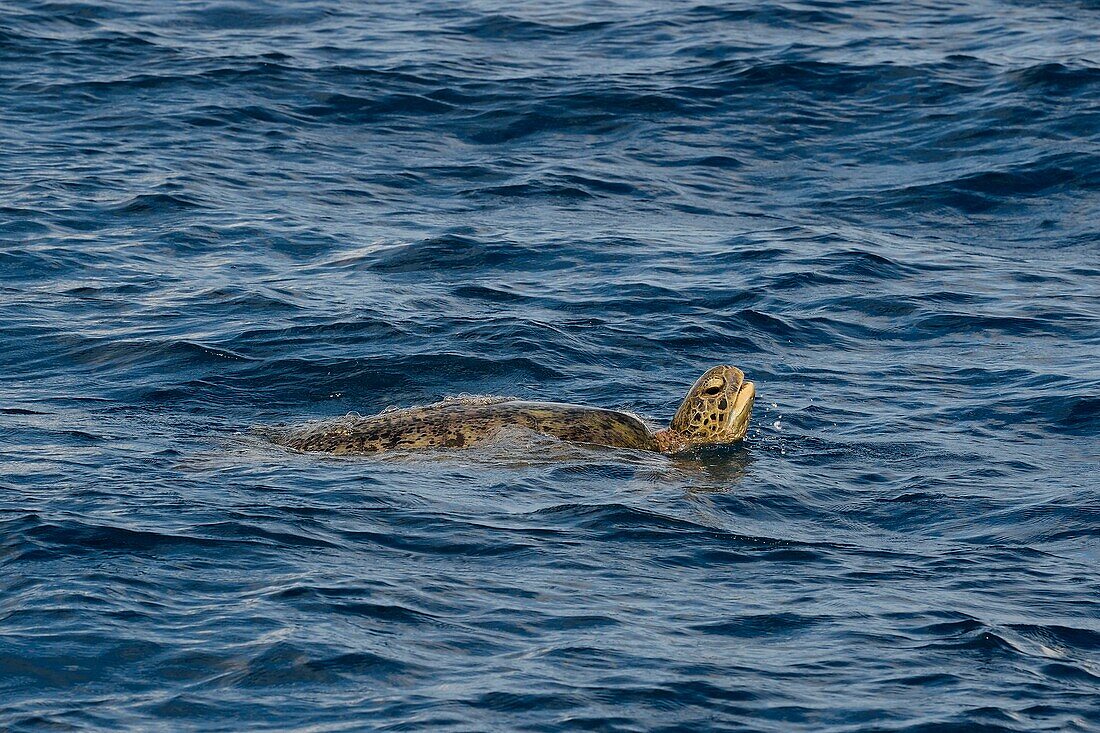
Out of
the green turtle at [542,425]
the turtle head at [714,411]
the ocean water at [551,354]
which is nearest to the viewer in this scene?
the ocean water at [551,354]

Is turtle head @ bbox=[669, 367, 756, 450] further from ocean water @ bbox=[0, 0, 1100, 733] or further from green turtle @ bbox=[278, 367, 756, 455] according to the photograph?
ocean water @ bbox=[0, 0, 1100, 733]

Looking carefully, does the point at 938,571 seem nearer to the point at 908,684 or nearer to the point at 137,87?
the point at 908,684

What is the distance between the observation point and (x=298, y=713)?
6910 millimetres

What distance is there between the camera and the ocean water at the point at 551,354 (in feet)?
24.4

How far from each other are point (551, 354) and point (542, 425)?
253 cm

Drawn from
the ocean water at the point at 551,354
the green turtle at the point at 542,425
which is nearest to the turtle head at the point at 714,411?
the green turtle at the point at 542,425

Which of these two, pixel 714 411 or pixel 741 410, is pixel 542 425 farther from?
pixel 741 410

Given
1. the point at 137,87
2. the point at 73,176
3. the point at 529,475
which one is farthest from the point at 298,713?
the point at 137,87

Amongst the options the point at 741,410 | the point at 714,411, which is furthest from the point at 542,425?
the point at 741,410

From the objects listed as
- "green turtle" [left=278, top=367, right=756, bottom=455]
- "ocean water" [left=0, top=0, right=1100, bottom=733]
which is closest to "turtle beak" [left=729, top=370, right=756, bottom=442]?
"green turtle" [left=278, top=367, right=756, bottom=455]

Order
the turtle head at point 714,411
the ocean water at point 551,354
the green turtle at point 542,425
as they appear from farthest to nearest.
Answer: the turtle head at point 714,411
the green turtle at point 542,425
the ocean water at point 551,354

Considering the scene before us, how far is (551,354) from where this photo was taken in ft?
43.9

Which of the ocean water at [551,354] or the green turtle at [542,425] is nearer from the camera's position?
the ocean water at [551,354]

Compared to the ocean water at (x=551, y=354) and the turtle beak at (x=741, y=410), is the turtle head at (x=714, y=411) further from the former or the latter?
the ocean water at (x=551, y=354)
